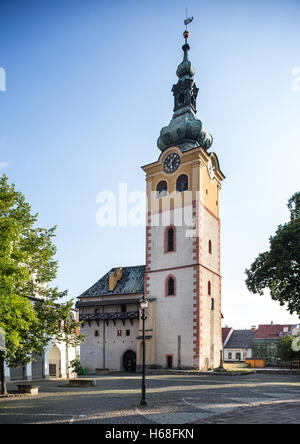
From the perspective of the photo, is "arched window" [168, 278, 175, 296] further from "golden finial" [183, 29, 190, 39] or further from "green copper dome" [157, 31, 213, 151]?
"golden finial" [183, 29, 190, 39]

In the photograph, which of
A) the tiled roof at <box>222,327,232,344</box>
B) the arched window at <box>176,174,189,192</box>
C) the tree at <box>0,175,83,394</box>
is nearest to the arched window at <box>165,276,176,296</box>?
the arched window at <box>176,174,189,192</box>

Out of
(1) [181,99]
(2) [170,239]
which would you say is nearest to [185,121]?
(1) [181,99]

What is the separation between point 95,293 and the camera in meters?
49.0

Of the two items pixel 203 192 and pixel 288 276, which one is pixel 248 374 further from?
pixel 203 192

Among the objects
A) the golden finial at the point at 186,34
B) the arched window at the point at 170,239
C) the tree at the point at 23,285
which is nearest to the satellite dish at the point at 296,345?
the arched window at the point at 170,239

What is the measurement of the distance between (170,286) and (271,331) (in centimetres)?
4413

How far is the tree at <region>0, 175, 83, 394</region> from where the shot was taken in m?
16.6

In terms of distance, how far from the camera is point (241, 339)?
81.3 m

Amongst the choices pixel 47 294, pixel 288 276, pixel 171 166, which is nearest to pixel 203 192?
pixel 171 166

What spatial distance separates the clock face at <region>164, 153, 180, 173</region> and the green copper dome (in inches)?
43.9

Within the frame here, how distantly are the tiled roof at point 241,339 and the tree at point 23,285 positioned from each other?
198ft

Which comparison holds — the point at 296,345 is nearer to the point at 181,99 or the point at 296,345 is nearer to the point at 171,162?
the point at 171,162

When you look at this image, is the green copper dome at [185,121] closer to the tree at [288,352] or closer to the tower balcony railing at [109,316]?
the tower balcony railing at [109,316]
